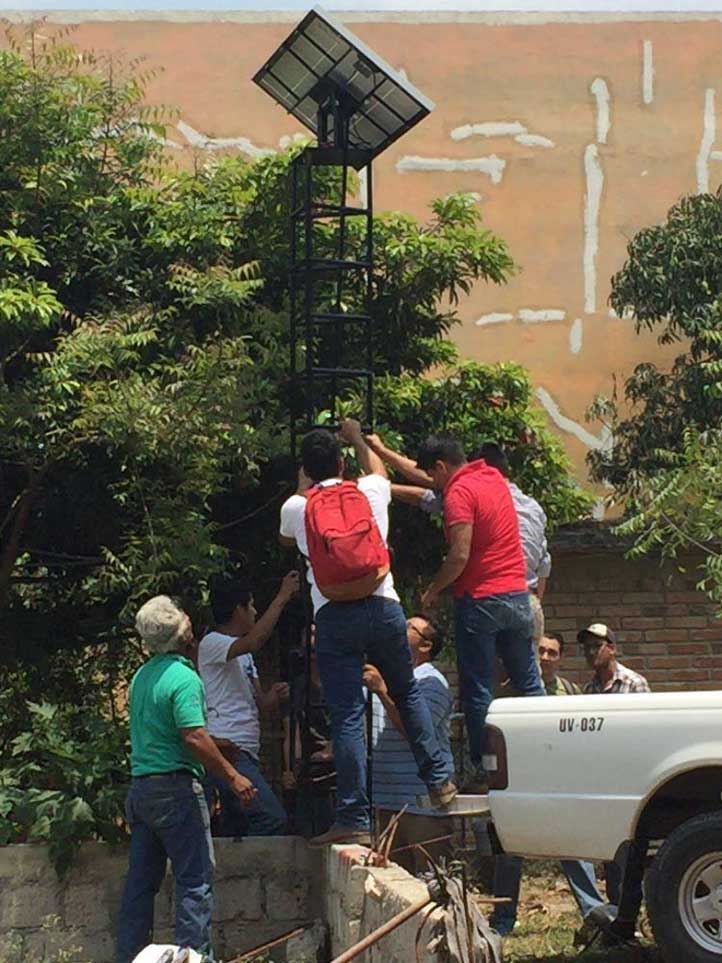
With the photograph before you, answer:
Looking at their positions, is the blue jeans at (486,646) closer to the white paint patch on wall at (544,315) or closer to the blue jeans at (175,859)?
the blue jeans at (175,859)

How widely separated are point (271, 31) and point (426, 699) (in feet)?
42.8

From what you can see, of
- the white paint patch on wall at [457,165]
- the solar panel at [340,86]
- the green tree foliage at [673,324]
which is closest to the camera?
the solar panel at [340,86]

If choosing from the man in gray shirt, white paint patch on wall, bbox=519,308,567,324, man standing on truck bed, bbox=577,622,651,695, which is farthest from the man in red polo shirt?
white paint patch on wall, bbox=519,308,567,324

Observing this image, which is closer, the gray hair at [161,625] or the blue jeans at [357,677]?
the blue jeans at [357,677]

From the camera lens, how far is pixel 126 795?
918 centimetres

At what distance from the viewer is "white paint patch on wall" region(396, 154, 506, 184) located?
20.6 m

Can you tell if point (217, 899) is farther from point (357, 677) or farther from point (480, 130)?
point (480, 130)

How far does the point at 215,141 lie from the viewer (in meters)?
20.3

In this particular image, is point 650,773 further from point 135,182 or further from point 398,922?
point 135,182

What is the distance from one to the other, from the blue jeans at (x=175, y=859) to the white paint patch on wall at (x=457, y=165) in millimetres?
13226

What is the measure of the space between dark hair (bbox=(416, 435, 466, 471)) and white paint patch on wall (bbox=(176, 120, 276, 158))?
11506 millimetres

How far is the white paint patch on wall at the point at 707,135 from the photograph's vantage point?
824 inches

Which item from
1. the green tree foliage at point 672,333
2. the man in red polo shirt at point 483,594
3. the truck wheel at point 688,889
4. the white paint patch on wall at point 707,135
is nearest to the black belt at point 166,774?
the man in red polo shirt at point 483,594

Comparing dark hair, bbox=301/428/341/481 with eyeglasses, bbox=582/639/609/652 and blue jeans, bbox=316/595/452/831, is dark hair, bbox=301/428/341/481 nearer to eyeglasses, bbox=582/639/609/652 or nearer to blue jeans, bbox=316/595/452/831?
blue jeans, bbox=316/595/452/831
